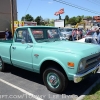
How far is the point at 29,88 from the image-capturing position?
16.6 feet

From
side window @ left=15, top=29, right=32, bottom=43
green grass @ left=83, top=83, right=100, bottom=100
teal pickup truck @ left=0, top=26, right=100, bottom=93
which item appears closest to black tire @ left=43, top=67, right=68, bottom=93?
teal pickup truck @ left=0, top=26, right=100, bottom=93

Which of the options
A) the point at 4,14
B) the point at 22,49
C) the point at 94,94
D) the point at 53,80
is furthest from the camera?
the point at 4,14

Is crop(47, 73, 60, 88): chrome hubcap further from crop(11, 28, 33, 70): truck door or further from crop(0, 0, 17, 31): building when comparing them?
crop(0, 0, 17, 31): building

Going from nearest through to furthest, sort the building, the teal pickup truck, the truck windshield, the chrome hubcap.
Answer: the teal pickup truck, the chrome hubcap, the truck windshield, the building

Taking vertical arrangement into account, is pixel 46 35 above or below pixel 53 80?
above

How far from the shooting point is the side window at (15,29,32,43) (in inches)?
213

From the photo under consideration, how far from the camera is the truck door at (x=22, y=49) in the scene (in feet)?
17.2

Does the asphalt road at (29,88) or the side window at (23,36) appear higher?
the side window at (23,36)

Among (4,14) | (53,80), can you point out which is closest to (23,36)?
(53,80)

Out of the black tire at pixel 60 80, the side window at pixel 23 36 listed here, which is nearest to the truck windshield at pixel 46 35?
the side window at pixel 23 36

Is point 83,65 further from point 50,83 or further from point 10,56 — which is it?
point 10,56

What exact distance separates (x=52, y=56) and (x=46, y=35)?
1.41 metres

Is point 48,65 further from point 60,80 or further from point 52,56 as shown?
point 60,80

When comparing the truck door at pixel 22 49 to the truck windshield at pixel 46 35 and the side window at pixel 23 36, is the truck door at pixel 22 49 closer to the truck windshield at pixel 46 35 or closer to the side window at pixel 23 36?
the side window at pixel 23 36
